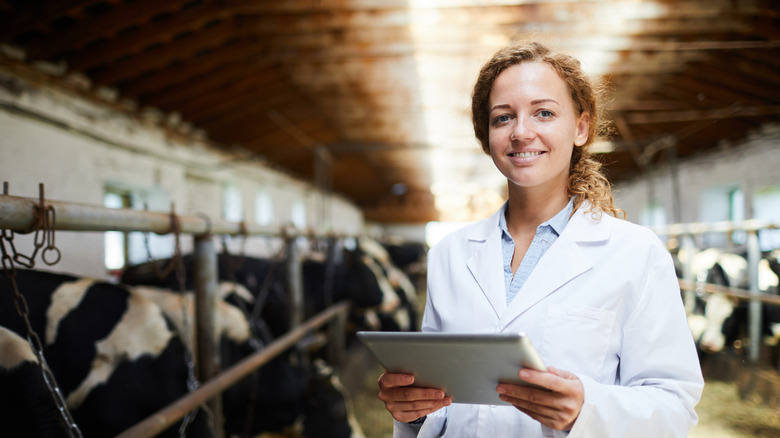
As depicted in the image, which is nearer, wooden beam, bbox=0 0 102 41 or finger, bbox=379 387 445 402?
finger, bbox=379 387 445 402

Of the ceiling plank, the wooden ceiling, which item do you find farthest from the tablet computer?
the ceiling plank

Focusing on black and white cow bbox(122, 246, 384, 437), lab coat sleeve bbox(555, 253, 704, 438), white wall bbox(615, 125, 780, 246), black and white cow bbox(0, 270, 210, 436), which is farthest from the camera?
white wall bbox(615, 125, 780, 246)

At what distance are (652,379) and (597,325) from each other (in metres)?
0.14

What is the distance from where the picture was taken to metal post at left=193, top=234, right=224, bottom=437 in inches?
96.1

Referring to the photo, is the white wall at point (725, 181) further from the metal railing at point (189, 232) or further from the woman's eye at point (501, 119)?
the metal railing at point (189, 232)

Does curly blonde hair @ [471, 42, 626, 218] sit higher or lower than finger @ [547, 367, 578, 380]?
higher

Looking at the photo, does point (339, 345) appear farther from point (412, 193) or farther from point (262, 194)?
point (412, 193)

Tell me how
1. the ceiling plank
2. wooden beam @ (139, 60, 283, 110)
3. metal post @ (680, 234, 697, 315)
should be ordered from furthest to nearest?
wooden beam @ (139, 60, 283, 110) < metal post @ (680, 234, 697, 315) < the ceiling plank

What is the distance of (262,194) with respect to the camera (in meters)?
11.8

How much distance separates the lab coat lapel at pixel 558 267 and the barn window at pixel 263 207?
1049 cm

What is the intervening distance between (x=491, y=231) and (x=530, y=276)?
7.9 inches

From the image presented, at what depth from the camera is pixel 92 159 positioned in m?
5.45

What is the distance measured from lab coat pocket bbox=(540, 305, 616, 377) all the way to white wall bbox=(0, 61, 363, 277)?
64.2 inches

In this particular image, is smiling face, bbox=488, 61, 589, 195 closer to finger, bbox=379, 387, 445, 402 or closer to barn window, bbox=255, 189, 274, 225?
finger, bbox=379, 387, 445, 402
